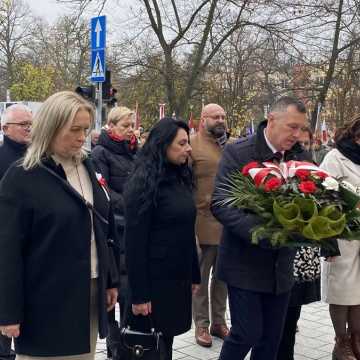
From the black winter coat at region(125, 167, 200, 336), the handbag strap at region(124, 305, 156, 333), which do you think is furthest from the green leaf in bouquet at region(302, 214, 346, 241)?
the handbag strap at region(124, 305, 156, 333)

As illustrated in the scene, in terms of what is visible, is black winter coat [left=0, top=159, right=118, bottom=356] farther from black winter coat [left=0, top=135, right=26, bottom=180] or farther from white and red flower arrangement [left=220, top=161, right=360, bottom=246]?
black winter coat [left=0, top=135, right=26, bottom=180]

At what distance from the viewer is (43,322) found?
301cm

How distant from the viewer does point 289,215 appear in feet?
10.4

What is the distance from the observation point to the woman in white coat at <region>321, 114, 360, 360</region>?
4.69 metres

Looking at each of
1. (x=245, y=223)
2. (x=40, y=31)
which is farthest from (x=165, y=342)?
(x=40, y=31)

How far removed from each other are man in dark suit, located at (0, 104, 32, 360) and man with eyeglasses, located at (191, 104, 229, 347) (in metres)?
1.45

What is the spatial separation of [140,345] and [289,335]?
4.43 ft

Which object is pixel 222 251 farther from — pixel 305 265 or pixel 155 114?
pixel 155 114

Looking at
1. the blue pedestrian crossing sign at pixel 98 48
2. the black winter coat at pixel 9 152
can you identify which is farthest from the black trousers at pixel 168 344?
the blue pedestrian crossing sign at pixel 98 48

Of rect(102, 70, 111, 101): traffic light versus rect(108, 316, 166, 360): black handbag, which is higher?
rect(102, 70, 111, 101): traffic light

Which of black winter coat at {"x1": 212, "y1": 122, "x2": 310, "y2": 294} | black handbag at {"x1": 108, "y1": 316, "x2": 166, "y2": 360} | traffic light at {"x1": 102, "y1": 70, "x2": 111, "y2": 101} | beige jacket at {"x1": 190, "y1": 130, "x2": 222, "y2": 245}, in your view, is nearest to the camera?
black winter coat at {"x1": 212, "y1": 122, "x2": 310, "y2": 294}

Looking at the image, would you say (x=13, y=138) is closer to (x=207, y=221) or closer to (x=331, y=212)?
(x=207, y=221)

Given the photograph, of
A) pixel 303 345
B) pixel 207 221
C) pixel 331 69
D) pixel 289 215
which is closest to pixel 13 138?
pixel 207 221

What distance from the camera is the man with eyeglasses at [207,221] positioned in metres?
5.50
